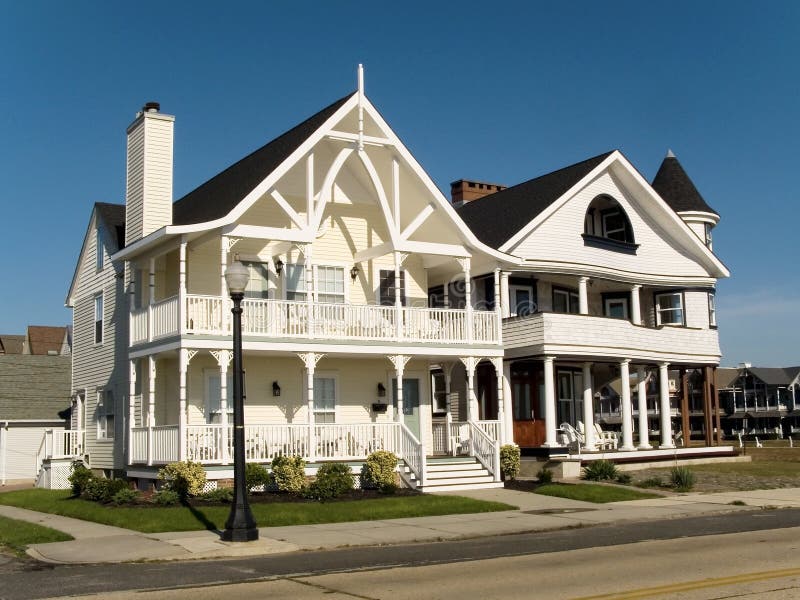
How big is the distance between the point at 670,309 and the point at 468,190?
32.2 ft

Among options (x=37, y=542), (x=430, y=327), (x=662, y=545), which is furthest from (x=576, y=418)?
(x=37, y=542)

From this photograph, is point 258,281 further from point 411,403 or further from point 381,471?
point 381,471

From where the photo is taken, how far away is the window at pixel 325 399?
26188 mm

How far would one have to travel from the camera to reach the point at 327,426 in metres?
24.0

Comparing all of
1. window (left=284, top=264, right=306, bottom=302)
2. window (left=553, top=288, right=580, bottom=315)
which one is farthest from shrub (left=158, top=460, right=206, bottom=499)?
window (left=553, top=288, right=580, bottom=315)

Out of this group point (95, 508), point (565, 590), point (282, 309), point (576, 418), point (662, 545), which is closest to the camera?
point (565, 590)

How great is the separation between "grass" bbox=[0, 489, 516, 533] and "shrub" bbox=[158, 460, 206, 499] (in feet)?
3.26

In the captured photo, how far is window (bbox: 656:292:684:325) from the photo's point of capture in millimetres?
34781

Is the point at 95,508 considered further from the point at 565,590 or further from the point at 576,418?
the point at 576,418

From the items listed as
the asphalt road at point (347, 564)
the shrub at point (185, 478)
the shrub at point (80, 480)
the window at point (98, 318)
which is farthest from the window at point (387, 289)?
the asphalt road at point (347, 564)

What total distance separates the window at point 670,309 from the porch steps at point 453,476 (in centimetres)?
1250

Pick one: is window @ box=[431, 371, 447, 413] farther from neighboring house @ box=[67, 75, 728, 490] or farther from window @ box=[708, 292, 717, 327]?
window @ box=[708, 292, 717, 327]

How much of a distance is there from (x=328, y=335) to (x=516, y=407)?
8.87 metres

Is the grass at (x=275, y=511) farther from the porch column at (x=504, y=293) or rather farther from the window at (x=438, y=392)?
the window at (x=438, y=392)
